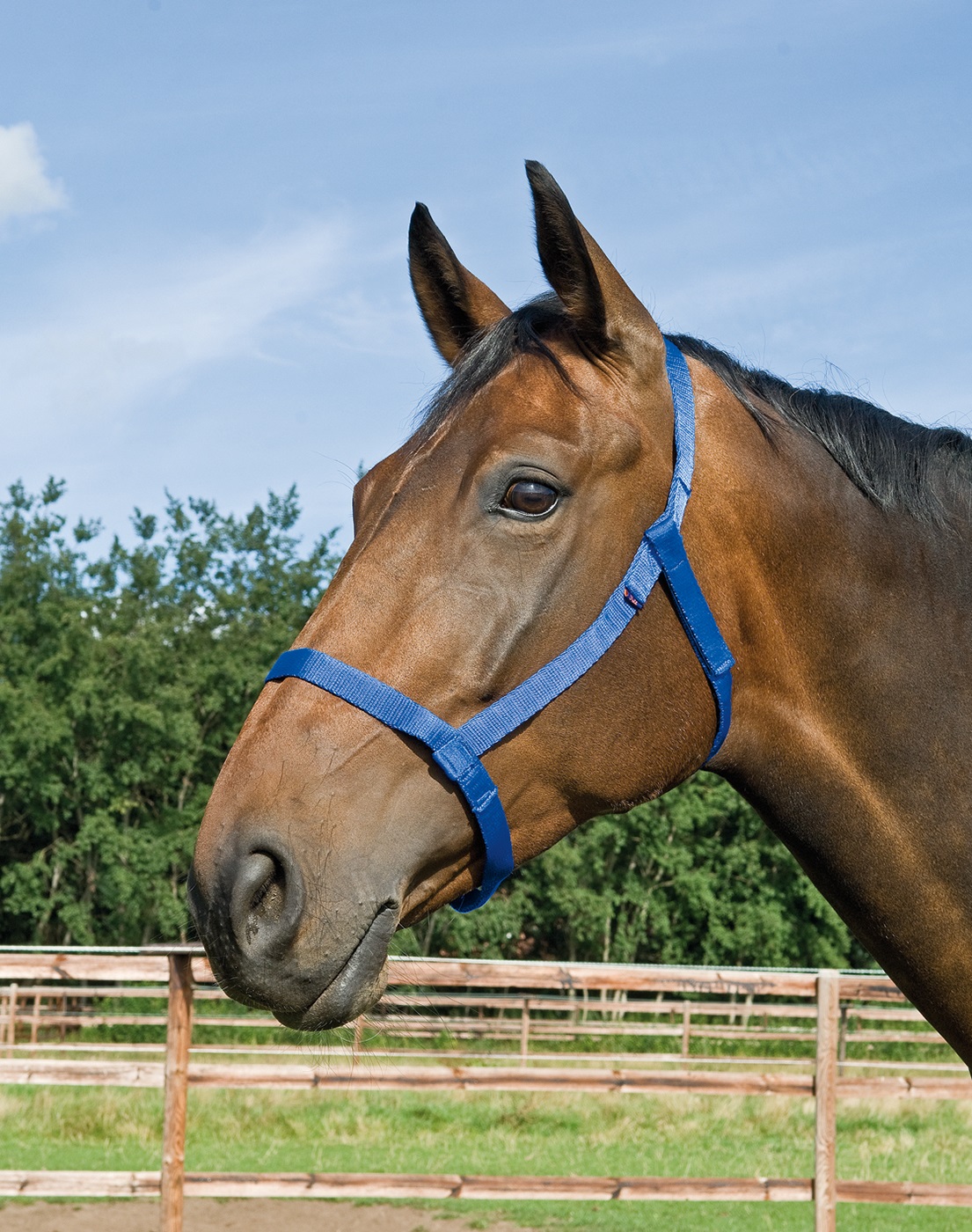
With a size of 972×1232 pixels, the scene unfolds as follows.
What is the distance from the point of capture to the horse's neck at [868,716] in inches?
81.8

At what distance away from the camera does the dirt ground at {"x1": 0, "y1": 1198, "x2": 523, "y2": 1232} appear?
8055 millimetres

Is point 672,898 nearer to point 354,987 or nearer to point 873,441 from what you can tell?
point 873,441

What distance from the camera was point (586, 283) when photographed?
2.09 m

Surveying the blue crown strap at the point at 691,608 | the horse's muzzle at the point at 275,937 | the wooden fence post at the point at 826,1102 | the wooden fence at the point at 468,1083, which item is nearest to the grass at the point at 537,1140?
the wooden fence at the point at 468,1083

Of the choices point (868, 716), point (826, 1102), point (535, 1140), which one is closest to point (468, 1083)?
point (826, 1102)

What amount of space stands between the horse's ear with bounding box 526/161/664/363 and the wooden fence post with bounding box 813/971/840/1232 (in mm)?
5829

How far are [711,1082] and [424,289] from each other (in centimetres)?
654

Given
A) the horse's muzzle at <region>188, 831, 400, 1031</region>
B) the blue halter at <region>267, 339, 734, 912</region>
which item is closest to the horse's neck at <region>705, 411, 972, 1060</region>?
the blue halter at <region>267, 339, 734, 912</region>

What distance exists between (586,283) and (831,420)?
604 millimetres

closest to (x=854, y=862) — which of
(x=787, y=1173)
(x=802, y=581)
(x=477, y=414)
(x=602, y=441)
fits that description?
(x=802, y=581)

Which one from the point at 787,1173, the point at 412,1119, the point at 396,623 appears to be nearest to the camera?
the point at 396,623

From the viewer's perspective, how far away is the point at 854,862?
82.6 inches

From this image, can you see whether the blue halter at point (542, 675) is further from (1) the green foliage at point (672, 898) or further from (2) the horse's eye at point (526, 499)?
(1) the green foliage at point (672, 898)

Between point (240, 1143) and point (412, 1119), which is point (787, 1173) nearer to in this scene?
point (412, 1119)
